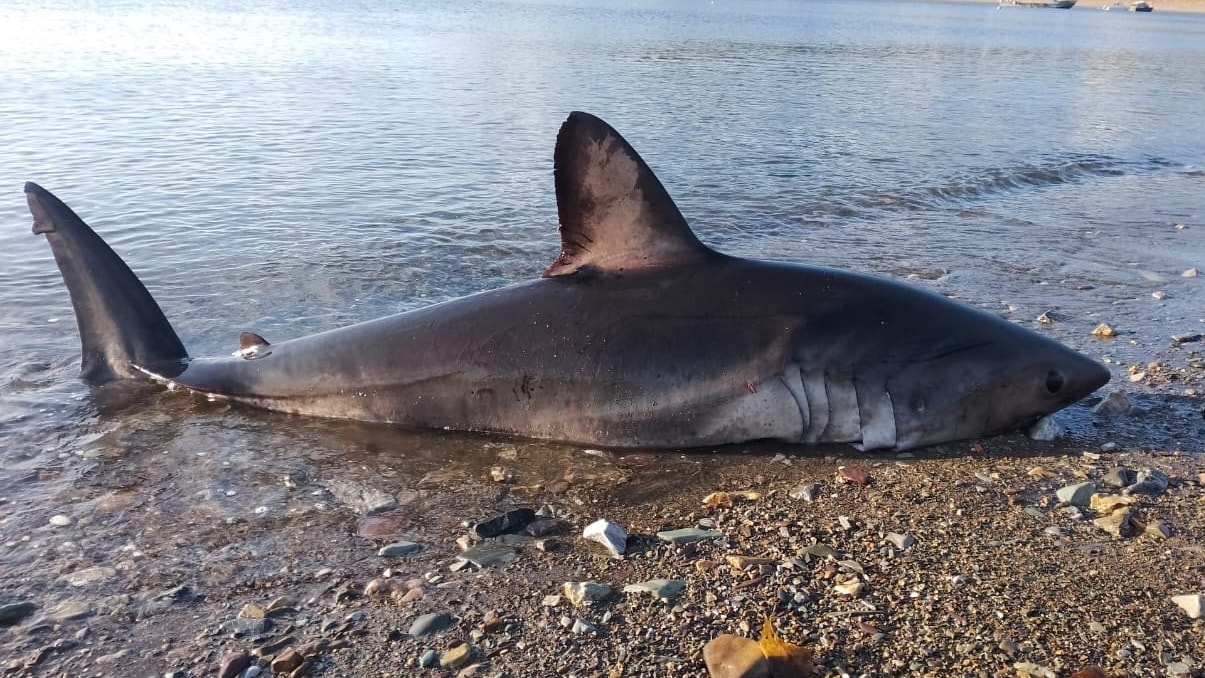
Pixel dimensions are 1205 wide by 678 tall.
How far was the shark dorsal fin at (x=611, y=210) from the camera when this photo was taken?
200 inches

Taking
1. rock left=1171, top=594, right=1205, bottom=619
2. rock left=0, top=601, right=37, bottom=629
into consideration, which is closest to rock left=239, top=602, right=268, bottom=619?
rock left=0, top=601, right=37, bottom=629

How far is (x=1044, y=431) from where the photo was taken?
16.8ft

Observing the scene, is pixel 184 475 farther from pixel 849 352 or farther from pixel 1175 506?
pixel 1175 506

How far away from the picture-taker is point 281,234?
34.5 ft

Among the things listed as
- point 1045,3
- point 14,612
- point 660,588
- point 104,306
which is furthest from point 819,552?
point 1045,3

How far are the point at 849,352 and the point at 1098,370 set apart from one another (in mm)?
1497

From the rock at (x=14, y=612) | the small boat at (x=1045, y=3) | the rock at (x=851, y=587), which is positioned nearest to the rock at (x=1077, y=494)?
the rock at (x=851, y=587)

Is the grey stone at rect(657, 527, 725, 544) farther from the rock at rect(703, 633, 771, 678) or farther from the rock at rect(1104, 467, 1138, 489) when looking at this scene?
the rock at rect(1104, 467, 1138, 489)

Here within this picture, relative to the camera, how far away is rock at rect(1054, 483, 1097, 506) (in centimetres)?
434

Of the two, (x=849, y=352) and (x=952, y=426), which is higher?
(x=849, y=352)

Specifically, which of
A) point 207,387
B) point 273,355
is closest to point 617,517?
point 273,355

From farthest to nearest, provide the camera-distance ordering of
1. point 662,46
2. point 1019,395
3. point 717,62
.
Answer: point 662,46
point 717,62
point 1019,395

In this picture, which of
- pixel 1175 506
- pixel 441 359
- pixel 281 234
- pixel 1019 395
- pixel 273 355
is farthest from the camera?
pixel 281 234

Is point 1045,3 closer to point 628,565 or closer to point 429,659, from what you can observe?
point 628,565
